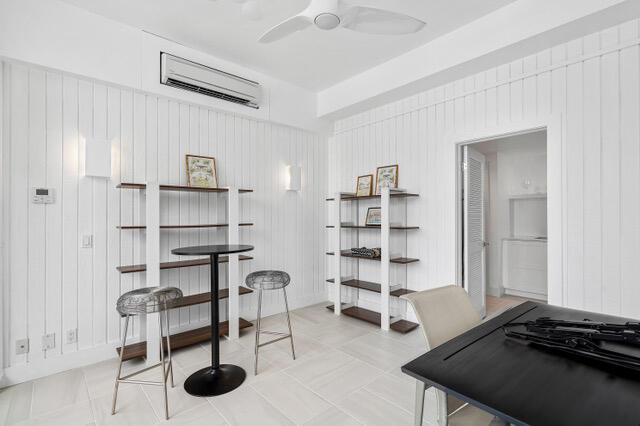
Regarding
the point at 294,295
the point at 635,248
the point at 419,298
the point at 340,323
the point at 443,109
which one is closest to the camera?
the point at 419,298

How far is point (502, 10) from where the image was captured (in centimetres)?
271

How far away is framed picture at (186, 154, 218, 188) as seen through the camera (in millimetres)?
3441

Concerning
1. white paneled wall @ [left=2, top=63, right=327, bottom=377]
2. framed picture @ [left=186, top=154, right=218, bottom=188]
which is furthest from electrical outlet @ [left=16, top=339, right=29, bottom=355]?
framed picture @ [left=186, top=154, right=218, bottom=188]

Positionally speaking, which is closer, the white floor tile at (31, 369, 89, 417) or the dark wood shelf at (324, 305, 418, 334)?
the white floor tile at (31, 369, 89, 417)

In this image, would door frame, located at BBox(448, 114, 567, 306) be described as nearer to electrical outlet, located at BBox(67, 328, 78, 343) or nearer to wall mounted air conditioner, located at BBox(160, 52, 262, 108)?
wall mounted air conditioner, located at BBox(160, 52, 262, 108)

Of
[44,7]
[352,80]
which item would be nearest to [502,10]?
[352,80]

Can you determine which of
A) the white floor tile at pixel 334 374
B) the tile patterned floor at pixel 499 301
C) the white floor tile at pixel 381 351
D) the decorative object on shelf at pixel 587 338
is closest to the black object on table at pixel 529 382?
the decorative object on shelf at pixel 587 338

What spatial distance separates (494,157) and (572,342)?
5.19 m

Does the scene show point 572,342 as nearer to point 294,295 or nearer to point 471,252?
point 471,252

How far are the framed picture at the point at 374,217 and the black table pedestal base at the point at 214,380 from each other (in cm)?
239

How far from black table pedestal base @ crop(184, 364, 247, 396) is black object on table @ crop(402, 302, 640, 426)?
186 centimetres

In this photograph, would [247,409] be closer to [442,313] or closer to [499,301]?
[442,313]

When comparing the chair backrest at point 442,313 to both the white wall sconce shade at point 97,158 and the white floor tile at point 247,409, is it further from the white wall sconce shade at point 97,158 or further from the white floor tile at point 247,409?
the white wall sconce shade at point 97,158

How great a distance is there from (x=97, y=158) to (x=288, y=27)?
213cm
